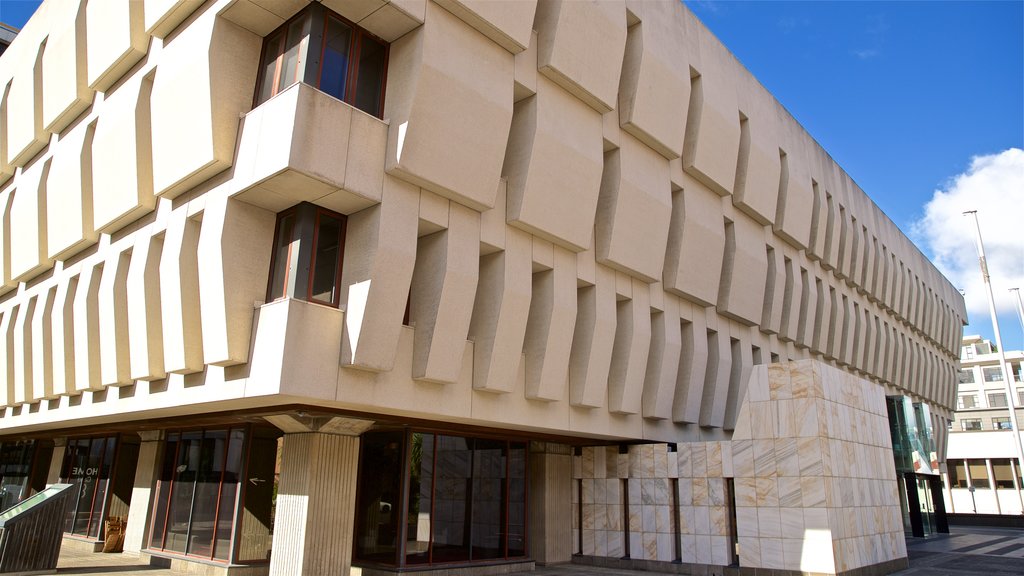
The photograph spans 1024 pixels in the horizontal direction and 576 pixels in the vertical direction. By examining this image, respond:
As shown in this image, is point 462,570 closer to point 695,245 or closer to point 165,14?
point 695,245

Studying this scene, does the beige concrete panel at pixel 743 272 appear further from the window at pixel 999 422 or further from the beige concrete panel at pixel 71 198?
the window at pixel 999 422

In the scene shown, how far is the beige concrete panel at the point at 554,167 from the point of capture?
19.6 m

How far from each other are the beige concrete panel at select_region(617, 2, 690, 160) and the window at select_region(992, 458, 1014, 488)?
62467 mm

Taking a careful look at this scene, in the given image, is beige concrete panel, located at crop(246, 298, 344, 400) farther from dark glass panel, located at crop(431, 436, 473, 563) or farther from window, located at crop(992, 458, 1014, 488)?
window, located at crop(992, 458, 1014, 488)

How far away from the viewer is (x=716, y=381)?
27750 millimetres

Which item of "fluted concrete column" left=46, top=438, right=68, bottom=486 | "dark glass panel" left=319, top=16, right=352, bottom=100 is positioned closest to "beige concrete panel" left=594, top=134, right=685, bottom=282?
"dark glass panel" left=319, top=16, right=352, bottom=100

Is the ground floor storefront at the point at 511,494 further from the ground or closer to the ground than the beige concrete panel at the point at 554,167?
closer to the ground

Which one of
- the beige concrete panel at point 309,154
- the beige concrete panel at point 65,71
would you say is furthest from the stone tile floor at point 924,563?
the beige concrete panel at point 65,71

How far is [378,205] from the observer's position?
15992 mm

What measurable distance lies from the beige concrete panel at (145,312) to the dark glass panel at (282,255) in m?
3.92

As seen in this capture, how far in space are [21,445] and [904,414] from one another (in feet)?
137

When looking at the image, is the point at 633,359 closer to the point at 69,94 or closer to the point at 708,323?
the point at 708,323

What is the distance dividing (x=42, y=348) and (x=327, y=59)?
1611cm

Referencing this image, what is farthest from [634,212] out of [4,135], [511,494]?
[4,135]
